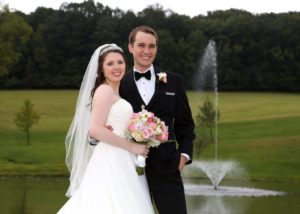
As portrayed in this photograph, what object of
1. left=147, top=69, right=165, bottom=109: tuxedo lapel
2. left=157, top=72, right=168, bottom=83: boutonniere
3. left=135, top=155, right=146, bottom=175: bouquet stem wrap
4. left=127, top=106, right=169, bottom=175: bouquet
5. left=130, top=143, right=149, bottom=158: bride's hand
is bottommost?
left=135, top=155, right=146, bottom=175: bouquet stem wrap

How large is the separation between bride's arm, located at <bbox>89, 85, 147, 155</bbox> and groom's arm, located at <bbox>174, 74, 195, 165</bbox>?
0.44m

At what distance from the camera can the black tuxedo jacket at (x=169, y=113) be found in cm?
566

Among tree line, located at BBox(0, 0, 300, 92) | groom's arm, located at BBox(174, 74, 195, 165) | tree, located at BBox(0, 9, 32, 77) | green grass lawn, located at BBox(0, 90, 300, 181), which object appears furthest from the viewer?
tree line, located at BBox(0, 0, 300, 92)

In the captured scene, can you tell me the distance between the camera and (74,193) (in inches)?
235

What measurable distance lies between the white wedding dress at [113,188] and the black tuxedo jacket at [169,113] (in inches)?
5.7

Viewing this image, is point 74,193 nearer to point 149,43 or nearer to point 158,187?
point 158,187

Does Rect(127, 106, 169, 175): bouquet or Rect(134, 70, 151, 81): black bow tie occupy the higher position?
Rect(134, 70, 151, 81): black bow tie

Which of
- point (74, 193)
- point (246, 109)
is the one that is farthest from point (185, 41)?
point (74, 193)

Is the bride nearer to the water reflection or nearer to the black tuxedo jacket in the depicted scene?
the black tuxedo jacket

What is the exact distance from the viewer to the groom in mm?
5641

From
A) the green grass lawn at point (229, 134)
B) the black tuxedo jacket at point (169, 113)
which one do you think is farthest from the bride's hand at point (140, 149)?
the green grass lawn at point (229, 134)

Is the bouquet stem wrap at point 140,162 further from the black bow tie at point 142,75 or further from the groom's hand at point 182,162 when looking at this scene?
the black bow tie at point 142,75

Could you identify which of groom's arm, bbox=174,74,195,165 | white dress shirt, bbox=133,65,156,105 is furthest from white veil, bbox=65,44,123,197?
groom's arm, bbox=174,74,195,165

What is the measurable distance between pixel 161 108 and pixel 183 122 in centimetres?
26
